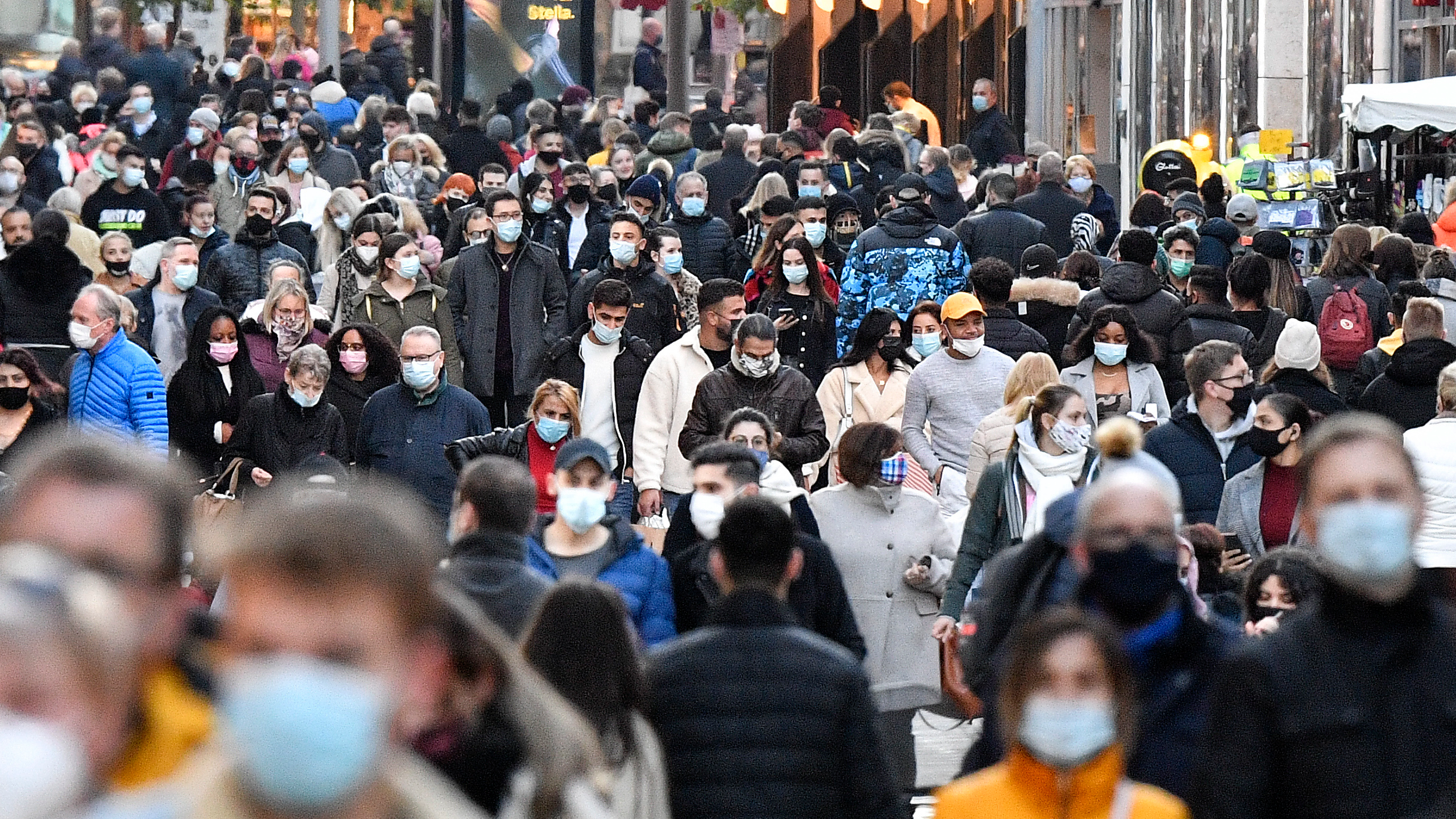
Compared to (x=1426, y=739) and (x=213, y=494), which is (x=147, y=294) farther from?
(x=1426, y=739)

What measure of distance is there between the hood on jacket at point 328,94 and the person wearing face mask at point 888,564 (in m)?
18.2

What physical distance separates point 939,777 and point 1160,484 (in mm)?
5089

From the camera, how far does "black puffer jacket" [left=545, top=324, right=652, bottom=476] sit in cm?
1274

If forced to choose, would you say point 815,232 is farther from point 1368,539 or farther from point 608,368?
point 1368,539

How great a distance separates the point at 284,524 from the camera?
2764 millimetres

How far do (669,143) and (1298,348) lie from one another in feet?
37.7

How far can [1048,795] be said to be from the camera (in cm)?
435

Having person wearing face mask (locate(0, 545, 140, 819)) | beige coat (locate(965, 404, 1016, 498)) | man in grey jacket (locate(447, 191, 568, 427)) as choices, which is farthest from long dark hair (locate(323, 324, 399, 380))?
person wearing face mask (locate(0, 545, 140, 819))

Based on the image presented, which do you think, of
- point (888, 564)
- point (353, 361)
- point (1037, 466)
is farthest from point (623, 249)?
point (1037, 466)

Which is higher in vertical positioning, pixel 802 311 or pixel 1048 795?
pixel 802 311

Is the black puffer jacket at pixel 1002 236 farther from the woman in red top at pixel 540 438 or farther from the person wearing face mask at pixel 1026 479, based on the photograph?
the person wearing face mask at pixel 1026 479

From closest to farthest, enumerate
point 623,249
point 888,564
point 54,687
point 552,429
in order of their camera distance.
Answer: point 54,687, point 888,564, point 552,429, point 623,249

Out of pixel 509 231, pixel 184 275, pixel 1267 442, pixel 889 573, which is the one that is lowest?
pixel 889 573

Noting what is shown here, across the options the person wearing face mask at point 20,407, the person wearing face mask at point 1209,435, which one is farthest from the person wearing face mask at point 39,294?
the person wearing face mask at point 1209,435
